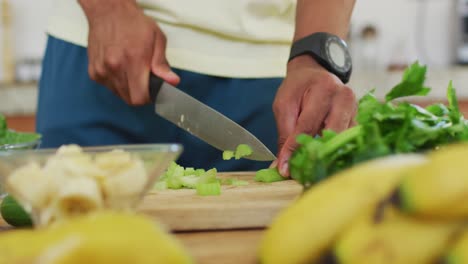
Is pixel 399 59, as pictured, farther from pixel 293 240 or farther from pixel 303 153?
pixel 293 240

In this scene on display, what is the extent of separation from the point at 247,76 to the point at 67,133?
0.35m

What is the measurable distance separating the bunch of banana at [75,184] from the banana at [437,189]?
0.25 metres

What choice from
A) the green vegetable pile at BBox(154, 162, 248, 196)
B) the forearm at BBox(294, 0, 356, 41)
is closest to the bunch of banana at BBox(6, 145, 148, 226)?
the green vegetable pile at BBox(154, 162, 248, 196)

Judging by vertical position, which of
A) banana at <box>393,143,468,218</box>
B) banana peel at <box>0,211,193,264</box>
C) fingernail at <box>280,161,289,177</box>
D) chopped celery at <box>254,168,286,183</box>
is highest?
banana at <box>393,143,468,218</box>

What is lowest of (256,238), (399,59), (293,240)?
(399,59)

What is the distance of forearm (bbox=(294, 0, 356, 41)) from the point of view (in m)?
1.32

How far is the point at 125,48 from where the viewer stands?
49.7 inches

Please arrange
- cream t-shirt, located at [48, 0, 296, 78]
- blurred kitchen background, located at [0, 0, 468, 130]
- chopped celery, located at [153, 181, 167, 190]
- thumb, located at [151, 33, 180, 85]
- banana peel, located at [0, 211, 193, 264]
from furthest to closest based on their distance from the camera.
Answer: blurred kitchen background, located at [0, 0, 468, 130]
cream t-shirt, located at [48, 0, 296, 78]
thumb, located at [151, 33, 180, 85]
chopped celery, located at [153, 181, 167, 190]
banana peel, located at [0, 211, 193, 264]

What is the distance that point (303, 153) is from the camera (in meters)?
0.77

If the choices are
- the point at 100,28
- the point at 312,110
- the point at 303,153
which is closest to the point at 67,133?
the point at 100,28

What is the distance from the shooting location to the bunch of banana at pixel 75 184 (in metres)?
0.59

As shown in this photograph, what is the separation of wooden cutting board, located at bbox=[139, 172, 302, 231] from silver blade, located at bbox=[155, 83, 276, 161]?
233mm

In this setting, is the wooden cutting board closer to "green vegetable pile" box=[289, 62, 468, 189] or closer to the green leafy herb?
"green vegetable pile" box=[289, 62, 468, 189]

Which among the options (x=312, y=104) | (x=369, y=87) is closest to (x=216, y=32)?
(x=312, y=104)
